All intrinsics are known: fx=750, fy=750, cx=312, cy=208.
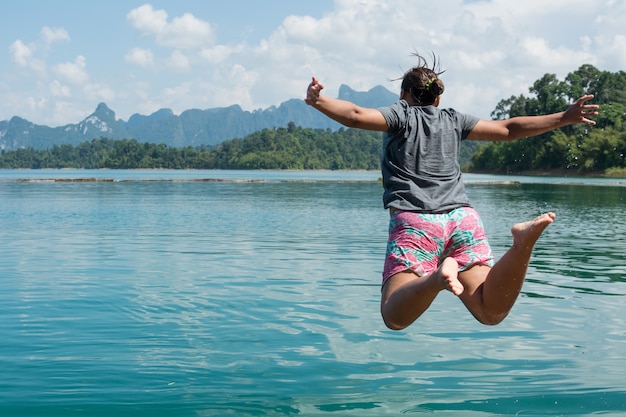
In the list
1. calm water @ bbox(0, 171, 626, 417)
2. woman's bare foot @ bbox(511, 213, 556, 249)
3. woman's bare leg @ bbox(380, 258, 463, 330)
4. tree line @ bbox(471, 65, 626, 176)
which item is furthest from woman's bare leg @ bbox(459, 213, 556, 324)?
tree line @ bbox(471, 65, 626, 176)

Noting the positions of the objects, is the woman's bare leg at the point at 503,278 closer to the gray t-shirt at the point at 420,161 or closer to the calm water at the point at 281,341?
the gray t-shirt at the point at 420,161

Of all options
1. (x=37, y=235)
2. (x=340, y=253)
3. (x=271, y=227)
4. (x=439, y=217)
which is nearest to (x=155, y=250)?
(x=340, y=253)

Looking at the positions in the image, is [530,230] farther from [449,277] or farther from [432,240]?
[432,240]

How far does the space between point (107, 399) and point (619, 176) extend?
112m

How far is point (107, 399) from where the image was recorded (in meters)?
6.44

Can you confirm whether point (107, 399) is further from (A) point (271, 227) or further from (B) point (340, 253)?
(A) point (271, 227)

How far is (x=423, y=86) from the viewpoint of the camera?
584 centimetres

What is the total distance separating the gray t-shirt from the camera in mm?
5633

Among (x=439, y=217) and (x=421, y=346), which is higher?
(x=439, y=217)

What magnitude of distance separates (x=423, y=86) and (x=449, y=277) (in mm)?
1639

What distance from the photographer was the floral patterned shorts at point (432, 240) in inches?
222

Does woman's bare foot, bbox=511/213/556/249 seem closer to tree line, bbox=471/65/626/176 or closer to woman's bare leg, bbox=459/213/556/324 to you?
woman's bare leg, bbox=459/213/556/324

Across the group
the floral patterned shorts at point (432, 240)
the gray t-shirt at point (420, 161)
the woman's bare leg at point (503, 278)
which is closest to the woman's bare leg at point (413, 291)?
the floral patterned shorts at point (432, 240)

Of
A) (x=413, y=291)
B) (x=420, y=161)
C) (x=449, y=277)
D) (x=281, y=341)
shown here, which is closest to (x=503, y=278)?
(x=449, y=277)
